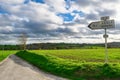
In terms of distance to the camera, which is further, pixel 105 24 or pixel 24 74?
pixel 105 24

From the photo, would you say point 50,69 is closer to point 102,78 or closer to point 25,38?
point 102,78

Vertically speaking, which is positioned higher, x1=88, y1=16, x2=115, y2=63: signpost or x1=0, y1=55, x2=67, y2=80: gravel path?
x1=88, y1=16, x2=115, y2=63: signpost

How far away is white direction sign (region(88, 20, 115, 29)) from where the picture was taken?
2255 centimetres

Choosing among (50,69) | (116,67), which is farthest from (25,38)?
(116,67)

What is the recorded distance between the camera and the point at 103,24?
23.0 meters

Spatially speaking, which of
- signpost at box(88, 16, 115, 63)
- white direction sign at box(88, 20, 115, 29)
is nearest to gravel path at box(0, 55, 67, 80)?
signpost at box(88, 16, 115, 63)

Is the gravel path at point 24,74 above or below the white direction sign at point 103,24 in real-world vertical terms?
below

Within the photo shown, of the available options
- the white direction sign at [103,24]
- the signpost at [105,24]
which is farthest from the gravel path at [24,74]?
the white direction sign at [103,24]

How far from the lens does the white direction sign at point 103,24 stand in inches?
888

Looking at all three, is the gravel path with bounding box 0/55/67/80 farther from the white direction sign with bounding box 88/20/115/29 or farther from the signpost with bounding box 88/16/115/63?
the white direction sign with bounding box 88/20/115/29

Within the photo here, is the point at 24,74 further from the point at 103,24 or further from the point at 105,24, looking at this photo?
the point at 105,24

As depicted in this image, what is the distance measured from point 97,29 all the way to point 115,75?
574 cm

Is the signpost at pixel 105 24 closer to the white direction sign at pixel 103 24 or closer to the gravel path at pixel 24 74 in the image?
the white direction sign at pixel 103 24

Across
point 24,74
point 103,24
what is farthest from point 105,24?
point 24,74
